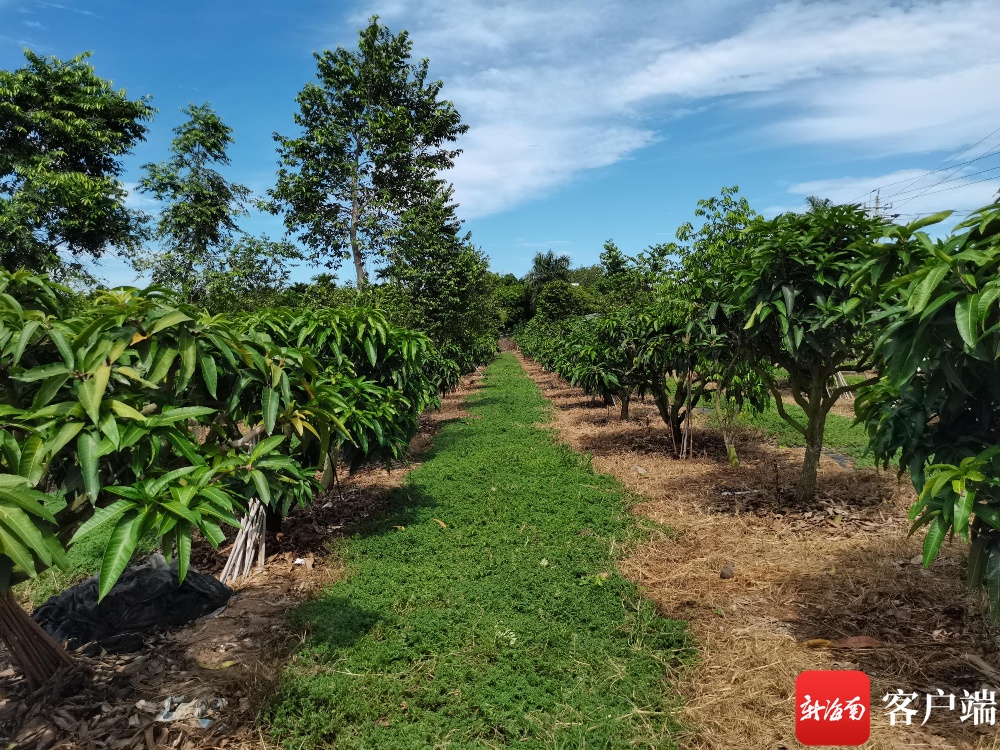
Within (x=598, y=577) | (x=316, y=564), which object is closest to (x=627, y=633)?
(x=598, y=577)

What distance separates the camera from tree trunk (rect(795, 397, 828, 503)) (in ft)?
17.2

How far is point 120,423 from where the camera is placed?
184cm

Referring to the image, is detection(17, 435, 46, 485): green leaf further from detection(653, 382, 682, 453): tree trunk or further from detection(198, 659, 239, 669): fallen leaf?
detection(653, 382, 682, 453): tree trunk

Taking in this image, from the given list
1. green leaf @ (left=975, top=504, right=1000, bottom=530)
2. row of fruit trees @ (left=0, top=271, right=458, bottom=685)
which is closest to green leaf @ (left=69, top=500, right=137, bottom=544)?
row of fruit trees @ (left=0, top=271, right=458, bottom=685)

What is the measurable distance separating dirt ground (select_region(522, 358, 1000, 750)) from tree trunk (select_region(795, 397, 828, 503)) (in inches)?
5.8

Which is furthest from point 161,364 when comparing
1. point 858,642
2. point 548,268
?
point 548,268

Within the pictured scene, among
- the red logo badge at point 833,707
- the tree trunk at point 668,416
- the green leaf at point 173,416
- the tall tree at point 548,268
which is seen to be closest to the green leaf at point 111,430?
the green leaf at point 173,416

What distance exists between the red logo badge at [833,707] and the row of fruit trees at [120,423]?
2.69m

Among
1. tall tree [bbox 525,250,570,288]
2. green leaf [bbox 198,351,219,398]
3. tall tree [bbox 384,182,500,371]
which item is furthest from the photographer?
tall tree [bbox 525,250,570,288]

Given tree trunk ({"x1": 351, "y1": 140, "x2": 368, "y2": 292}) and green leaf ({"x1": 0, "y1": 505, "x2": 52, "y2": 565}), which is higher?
tree trunk ({"x1": 351, "y1": 140, "x2": 368, "y2": 292})

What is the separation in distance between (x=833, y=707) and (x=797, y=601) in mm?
1162

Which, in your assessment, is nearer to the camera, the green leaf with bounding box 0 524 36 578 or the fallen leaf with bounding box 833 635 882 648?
the green leaf with bounding box 0 524 36 578

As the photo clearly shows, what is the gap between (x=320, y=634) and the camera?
360 cm

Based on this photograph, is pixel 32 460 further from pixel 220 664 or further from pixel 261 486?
pixel 220 664
